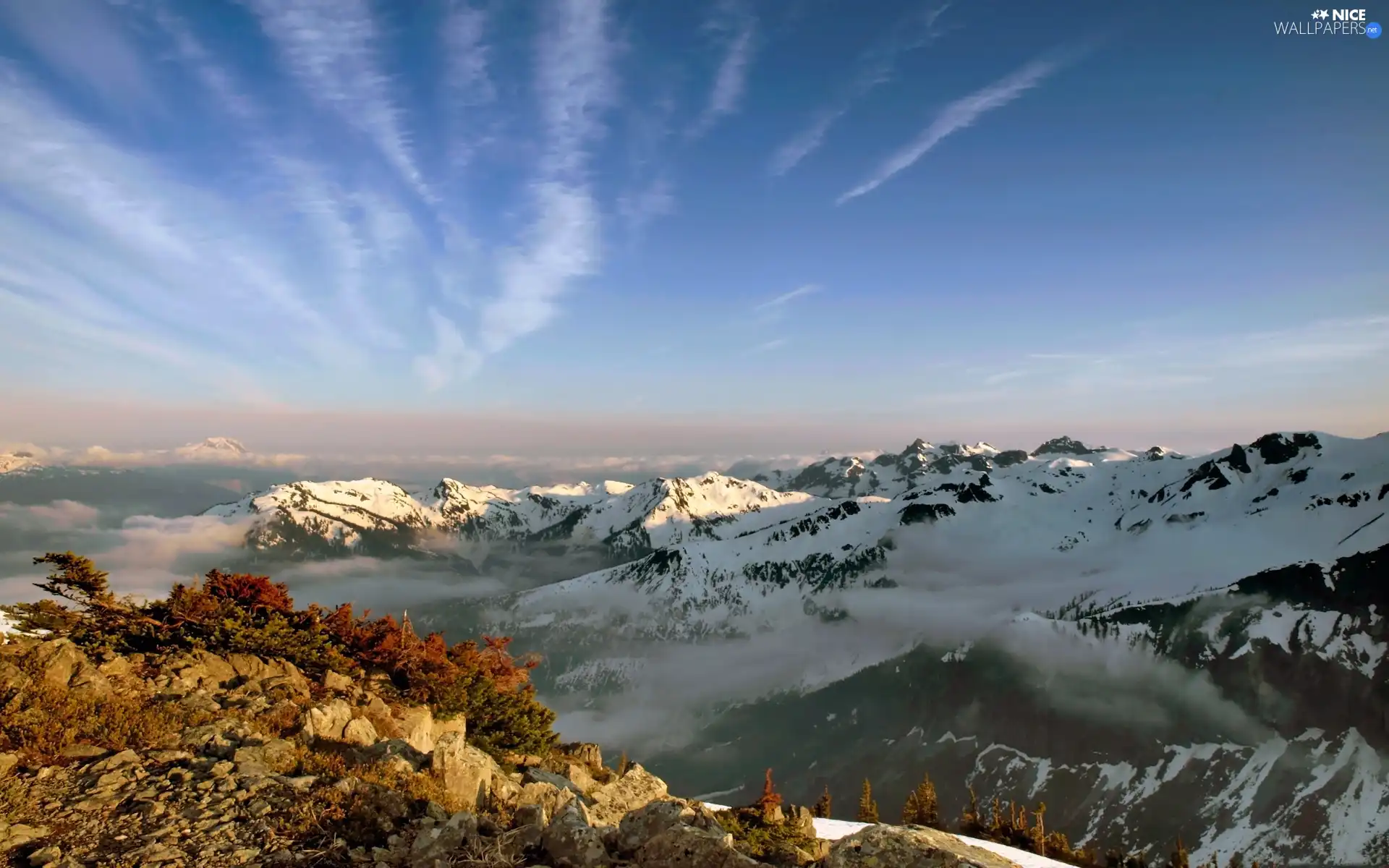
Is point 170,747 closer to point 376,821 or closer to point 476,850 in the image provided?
point 376,821

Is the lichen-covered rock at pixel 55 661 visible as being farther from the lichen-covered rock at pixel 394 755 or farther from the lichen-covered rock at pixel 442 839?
the lichen-covered rock at pixel 442 839

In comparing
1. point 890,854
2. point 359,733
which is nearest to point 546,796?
point 359,733

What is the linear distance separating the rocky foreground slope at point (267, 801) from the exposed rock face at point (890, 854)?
0.04m

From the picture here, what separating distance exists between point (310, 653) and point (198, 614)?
346 centimetres

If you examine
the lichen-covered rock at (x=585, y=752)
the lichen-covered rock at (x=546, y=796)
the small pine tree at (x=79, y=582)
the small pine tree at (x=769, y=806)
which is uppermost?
the small pine tree at (x=79, y=582)

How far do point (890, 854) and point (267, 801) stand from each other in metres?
10.4

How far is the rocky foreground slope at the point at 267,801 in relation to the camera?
399 inches

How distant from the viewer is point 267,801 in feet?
37.2

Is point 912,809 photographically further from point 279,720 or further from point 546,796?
point 279,720

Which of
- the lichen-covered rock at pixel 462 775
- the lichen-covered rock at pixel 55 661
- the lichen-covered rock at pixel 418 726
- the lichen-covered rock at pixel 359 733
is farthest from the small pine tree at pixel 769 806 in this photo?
the lichen-covered rock at pixel 55 661

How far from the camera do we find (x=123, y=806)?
10969 millimetres

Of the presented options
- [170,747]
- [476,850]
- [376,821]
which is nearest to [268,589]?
[170,747]

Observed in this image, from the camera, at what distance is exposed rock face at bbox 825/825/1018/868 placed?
11281 mm

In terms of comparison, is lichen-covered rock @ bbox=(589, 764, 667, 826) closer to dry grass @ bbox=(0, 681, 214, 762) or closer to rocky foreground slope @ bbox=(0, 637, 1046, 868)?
rocky foreground slope @ bbox=(0, 637, 1046, 868)
